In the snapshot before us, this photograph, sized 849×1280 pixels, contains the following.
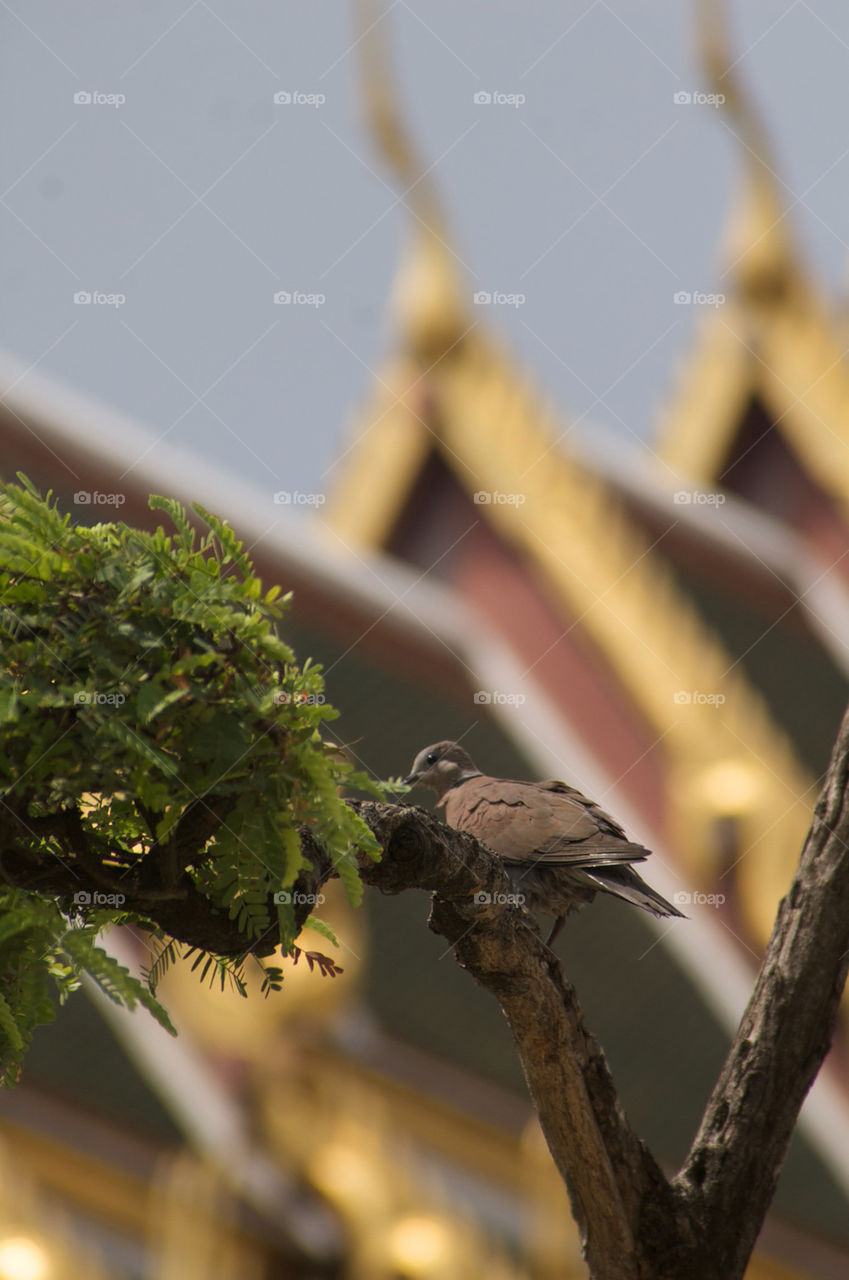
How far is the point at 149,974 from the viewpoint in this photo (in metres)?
1.32

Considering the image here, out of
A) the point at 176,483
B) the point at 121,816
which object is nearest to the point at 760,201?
the point at 176,483

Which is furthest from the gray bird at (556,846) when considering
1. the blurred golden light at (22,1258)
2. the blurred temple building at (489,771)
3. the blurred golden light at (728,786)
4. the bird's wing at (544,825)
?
the blurred golden light at (22,1258)

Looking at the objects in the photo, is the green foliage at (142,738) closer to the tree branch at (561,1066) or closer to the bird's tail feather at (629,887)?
the tree branch at (561,1066)

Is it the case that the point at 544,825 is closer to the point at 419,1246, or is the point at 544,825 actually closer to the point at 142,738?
the point at 142,738

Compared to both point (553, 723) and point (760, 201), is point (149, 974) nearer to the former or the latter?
point (553, 723)

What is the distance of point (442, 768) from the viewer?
7.17ft

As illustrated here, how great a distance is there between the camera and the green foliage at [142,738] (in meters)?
1.22

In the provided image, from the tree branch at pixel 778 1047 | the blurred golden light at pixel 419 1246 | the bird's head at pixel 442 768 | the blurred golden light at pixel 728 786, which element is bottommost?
the blurred golden light at pixel 419 1246

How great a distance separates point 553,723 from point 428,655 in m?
0.42

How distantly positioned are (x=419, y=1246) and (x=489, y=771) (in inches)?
45.3

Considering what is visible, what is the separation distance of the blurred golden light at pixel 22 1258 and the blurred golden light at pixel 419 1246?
31.9 inches

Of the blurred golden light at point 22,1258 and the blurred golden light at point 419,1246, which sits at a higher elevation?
the blurred golden light at point 419,1246

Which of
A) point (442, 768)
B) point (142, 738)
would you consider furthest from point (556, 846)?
point (142, 738)

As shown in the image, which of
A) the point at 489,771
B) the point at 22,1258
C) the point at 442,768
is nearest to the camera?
the point at 442,768
